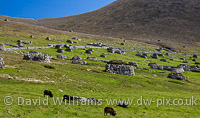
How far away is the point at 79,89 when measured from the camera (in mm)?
33625

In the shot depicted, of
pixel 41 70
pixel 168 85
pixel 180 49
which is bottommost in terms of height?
pixel 168 85

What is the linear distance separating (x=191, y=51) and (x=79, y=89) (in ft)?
483

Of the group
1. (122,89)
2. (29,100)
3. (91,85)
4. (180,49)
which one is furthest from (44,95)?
(180,49)

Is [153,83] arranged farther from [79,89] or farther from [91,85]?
[79,89]

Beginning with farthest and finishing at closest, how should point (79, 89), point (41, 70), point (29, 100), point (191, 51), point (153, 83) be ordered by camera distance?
point (191, 51) → point (153, 83) → point (41, 70) → point (79, 89) → point (29, 100)

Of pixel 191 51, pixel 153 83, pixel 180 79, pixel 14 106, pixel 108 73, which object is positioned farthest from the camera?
pixel 191 51

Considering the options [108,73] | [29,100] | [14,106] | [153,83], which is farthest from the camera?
[108,73]

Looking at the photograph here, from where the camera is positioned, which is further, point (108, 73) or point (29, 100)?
point (108, 73)

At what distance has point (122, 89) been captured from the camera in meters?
39.6

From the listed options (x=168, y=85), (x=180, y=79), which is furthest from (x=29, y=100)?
(x=180, y=79)

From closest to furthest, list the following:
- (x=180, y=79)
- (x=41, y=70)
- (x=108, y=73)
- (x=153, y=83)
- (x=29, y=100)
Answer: (x=29, y=100) → (x=41, y=70) → (x=153, y=83) → (x=108, y=73) → (x=180, y=79)

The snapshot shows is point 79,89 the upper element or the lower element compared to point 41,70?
lower

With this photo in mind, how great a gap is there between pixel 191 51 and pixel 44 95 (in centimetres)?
15599

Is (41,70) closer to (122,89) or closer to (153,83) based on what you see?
(122,89)
